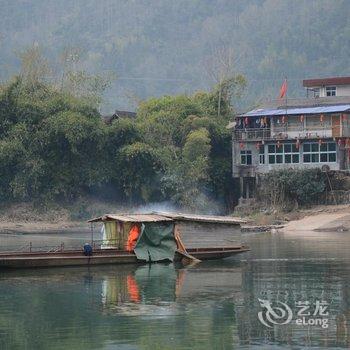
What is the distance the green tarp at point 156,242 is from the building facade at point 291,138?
93.9 feet

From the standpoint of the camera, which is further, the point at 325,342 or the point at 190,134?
the point at 190,134

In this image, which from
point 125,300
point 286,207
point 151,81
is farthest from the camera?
point 151,81

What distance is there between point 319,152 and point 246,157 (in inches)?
230

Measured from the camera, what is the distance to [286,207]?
66.0 meters

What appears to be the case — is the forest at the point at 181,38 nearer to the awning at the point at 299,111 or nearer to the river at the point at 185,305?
the awning at the point at 299,111

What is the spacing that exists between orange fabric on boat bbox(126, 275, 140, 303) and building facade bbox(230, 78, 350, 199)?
33.8 metres

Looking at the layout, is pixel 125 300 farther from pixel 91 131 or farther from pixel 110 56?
pixel 110 56

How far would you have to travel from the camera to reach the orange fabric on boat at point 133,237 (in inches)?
1563

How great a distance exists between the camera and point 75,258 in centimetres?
3778

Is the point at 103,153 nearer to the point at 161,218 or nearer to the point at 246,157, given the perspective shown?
the point at 246,157

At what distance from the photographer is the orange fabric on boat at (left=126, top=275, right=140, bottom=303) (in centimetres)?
2989

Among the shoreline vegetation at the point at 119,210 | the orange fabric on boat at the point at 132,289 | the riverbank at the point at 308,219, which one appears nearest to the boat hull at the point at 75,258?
the orange fabric on boat at the point at 132,289

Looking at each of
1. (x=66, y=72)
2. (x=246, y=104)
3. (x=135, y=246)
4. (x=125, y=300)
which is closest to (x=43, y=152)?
(x=66, y=72)

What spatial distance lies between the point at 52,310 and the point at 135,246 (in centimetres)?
1225
